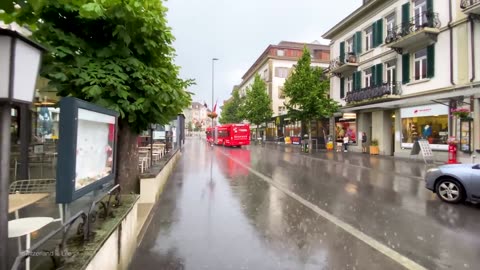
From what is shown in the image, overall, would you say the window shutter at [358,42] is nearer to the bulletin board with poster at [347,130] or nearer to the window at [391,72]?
the window at [391,72]

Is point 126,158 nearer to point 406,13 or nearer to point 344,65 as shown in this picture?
point 406,13

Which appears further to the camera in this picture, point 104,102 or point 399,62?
point 399,62

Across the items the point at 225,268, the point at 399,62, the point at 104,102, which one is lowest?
the point at 225,268

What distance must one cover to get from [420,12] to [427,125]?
7156mm

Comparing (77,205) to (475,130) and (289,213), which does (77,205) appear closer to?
(289,213)

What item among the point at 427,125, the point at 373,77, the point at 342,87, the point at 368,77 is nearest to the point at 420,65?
the point at 427,125

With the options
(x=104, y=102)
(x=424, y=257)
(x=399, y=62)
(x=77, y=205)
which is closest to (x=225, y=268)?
(x=424, y=257)

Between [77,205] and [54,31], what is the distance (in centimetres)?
336

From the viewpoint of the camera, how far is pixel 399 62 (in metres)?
22.4

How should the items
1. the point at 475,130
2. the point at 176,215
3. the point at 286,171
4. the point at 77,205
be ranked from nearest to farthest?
the point at 77,205 → the point at 176,215 → the point at 286,171 → the point at 475,130

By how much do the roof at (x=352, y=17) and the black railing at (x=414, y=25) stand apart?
→ 324 centimetres

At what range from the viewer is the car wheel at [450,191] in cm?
810

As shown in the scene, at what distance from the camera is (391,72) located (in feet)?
76.9

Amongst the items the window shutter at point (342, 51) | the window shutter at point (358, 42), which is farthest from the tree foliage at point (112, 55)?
the window shutter at point (342, 51)
